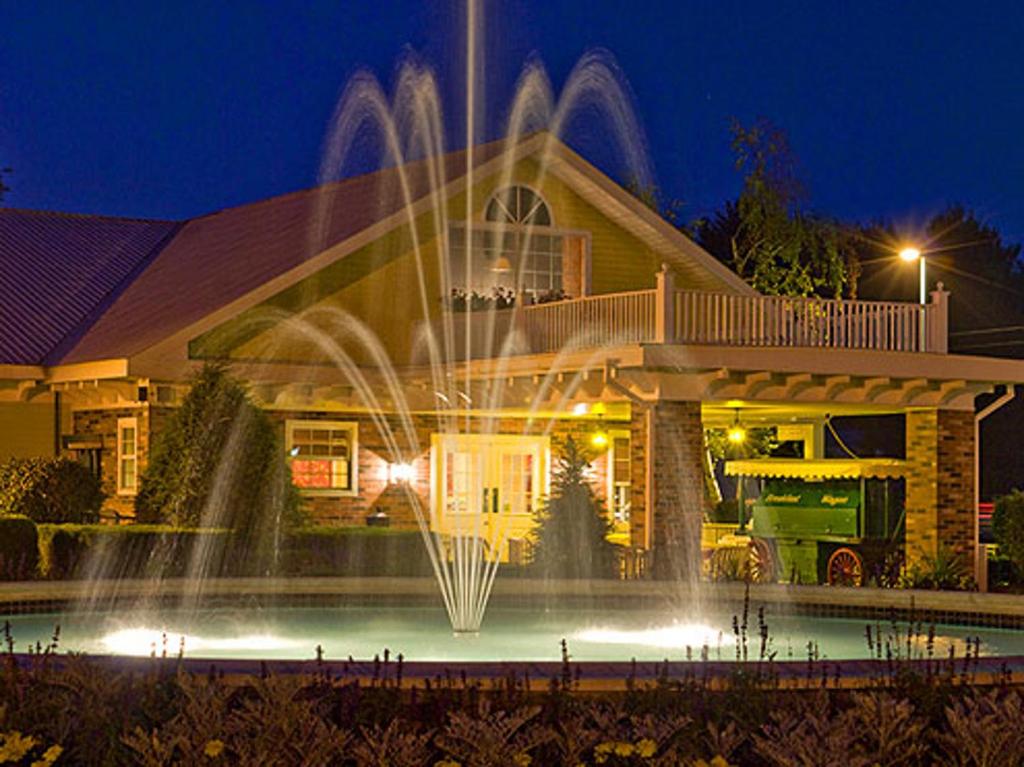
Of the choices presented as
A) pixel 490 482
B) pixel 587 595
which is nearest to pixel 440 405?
pixel 490 482

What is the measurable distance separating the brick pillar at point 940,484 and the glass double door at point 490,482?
6.71 metres

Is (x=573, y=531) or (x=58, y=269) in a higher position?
(x=58, y=269)

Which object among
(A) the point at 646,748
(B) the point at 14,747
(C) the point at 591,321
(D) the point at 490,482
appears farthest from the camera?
(D) the point at 490,482

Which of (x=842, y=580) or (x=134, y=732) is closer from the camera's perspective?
(x=134, y=732)

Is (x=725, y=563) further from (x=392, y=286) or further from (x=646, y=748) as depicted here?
(x=646, y=748)

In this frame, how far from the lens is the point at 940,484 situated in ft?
79.7

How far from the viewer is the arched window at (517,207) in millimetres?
29156

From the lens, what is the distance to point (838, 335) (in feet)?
77.8

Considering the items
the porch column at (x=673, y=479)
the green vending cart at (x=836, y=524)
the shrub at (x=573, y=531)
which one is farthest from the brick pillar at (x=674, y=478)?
the green vending cart at (x=836, y=524)

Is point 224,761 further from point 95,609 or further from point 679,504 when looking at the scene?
point 679,504

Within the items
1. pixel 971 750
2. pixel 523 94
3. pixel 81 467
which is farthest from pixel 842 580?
pixel 971 750

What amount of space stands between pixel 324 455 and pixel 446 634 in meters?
13.5

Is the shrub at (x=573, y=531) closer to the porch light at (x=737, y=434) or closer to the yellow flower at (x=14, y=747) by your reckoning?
the porch light at (x=737, y=434)

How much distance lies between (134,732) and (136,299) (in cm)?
2213
